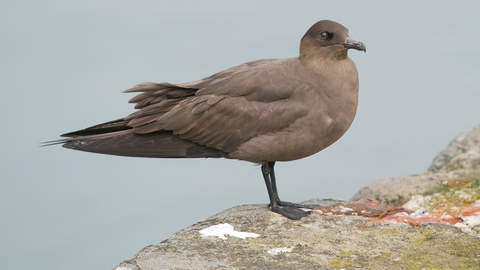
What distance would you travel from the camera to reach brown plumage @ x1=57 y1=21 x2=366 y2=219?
585cm

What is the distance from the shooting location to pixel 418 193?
7656 mm

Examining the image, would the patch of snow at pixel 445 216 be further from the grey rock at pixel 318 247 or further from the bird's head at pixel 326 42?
the bird's head at pixel 326 42

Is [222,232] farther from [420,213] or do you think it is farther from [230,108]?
[420,213]

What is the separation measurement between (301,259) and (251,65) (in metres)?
2.53

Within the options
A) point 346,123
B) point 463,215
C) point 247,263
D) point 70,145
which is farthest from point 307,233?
point 70,145

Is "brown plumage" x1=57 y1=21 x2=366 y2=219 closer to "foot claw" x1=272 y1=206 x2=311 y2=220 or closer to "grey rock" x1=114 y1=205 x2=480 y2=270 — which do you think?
"foot claw" x1=272 y1=206 x2=311 y2=220

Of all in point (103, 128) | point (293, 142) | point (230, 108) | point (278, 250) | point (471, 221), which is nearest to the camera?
point (278, 250)

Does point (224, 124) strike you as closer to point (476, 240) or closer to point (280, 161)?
point (280, 161)

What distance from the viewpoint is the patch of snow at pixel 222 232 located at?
5.38 m

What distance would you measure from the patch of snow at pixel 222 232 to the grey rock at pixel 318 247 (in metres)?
0.07

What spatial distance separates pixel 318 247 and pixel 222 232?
103cm

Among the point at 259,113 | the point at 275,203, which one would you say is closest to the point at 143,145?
the point at 259,113

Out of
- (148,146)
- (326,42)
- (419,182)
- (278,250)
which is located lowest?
(419,182)

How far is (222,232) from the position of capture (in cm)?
548
